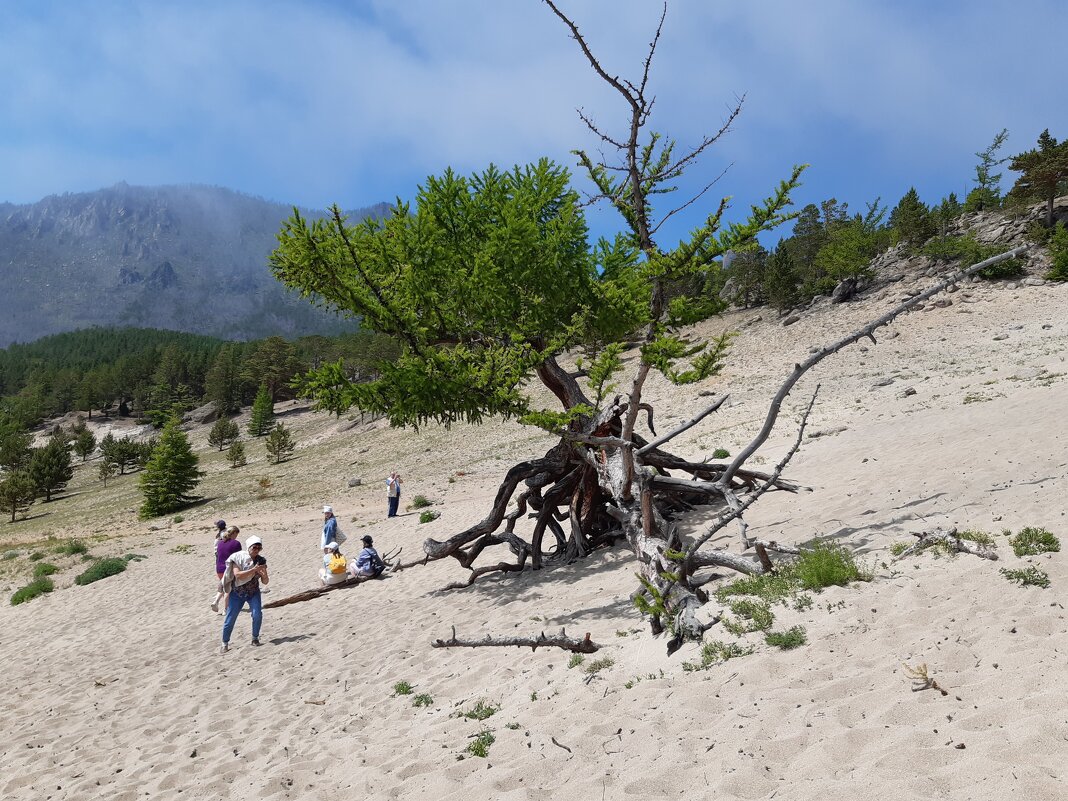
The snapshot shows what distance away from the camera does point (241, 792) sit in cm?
557

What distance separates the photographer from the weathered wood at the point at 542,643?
22.9 feet

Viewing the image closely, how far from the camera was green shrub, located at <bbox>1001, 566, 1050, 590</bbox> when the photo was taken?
5371 millimetres

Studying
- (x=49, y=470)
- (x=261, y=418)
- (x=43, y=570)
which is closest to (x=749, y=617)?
(x=43, y=570)

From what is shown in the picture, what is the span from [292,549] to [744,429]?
19.9 m

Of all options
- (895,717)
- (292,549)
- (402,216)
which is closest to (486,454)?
(292,549)

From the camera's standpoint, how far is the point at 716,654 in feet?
18.8

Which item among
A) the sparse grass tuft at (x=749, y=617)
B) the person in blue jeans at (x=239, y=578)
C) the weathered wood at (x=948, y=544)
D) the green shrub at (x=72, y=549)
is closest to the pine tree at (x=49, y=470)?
the green shrub at (x=72, y=549)

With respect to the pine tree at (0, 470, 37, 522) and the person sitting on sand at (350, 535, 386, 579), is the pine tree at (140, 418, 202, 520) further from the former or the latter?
the person sitting on sand at (350, 535, 386, 579)

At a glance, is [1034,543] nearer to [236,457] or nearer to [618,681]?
[618,681]

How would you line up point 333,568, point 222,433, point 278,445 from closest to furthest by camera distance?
point 333,568
point 278,445
point 222,433

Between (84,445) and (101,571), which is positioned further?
(84,445)

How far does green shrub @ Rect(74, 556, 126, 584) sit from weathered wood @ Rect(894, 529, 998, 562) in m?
25.8

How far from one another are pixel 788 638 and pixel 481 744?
3.01m

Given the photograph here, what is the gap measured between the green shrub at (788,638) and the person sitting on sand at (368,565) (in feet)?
37.9
